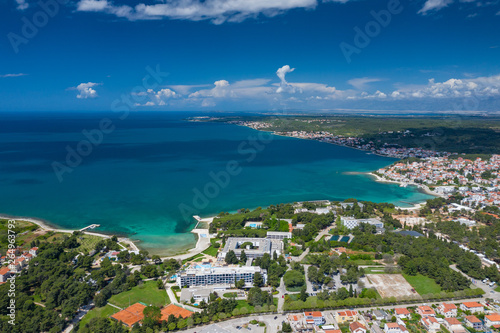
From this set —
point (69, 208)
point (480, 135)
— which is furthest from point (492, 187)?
point (69, 208)

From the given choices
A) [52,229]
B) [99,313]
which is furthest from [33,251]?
[99,313]

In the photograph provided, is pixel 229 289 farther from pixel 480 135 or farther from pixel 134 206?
pixel 480 135

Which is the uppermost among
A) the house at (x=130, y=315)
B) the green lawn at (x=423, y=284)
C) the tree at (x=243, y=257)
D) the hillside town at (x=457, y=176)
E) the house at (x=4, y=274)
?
the hillside town at (x=457, y=176)

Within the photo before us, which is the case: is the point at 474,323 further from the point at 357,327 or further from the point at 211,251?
the point at 211,251

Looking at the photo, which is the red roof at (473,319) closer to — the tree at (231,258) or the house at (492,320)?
the house at (492,320)

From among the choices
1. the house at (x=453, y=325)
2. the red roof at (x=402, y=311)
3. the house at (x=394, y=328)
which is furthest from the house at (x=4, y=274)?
the house at (x=453, y=325)

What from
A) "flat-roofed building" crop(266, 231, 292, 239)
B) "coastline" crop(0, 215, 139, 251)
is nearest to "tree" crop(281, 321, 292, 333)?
"flat-roofed building" crop(266, 231, 292, 239)
